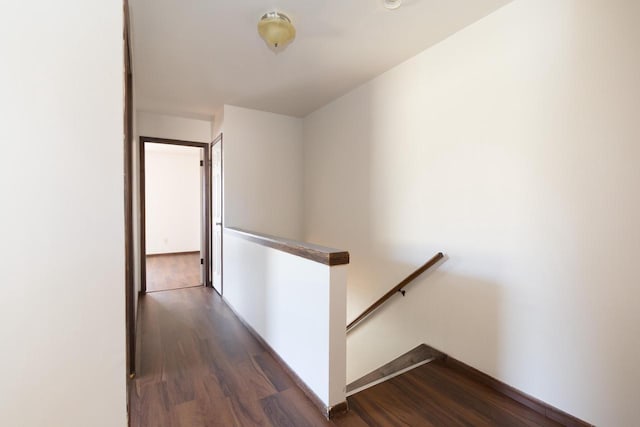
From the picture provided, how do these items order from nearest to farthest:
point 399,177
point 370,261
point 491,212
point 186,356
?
point 491,212 < point 186,356 < point 399,177 < point 370,261

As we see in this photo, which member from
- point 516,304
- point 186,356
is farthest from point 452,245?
point 186,356

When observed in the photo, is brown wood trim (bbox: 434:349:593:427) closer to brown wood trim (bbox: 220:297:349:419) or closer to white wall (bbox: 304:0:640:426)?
white wall (bbox: 304:0:640:426)

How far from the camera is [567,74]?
1.51 meters

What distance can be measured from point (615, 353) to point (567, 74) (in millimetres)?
1406

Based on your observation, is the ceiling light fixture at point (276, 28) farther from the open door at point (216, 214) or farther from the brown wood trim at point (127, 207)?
the open door at point (216, 214)

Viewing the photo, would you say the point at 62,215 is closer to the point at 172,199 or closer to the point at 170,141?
the point at 170,141

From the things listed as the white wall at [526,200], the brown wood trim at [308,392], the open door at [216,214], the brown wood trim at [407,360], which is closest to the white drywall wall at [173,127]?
the open door at [216,214]

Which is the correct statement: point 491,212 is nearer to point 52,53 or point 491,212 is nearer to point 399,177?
point 399,177

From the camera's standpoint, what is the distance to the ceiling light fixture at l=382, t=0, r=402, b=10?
171cm

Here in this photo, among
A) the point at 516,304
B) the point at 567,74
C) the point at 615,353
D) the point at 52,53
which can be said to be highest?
the point at 567,74

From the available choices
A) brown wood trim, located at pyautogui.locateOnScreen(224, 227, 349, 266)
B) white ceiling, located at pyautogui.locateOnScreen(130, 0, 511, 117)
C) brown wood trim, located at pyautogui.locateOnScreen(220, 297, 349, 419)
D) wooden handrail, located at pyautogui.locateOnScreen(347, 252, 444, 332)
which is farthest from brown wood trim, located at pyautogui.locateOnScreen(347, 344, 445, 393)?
white ceiling, located at pyautogui.locateOnScreen(130, 0, 511, 117)

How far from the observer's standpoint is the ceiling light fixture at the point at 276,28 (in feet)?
5.83

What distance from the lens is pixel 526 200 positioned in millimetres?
1678

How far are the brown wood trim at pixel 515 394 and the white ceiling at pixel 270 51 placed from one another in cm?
232
